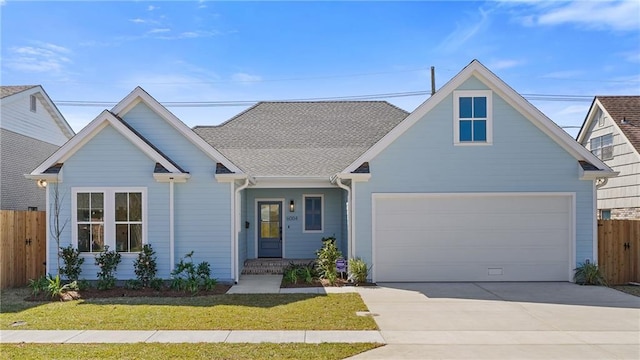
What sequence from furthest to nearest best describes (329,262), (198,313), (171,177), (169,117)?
(329,262) < (169,117) < (171,177) < (198,313)

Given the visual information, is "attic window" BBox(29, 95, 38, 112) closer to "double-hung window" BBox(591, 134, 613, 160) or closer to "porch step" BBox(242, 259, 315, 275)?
"porch step" BBox(242, 259, 315, 275)

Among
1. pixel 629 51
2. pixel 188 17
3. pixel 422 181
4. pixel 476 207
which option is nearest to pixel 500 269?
pixel 476 207

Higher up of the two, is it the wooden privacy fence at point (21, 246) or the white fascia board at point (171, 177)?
the white fascia board at point (171, 177)

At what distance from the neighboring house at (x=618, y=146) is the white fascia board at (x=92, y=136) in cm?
1507

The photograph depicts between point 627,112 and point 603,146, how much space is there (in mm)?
1524

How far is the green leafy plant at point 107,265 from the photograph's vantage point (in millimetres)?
11914

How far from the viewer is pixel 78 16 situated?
11875 millimetres

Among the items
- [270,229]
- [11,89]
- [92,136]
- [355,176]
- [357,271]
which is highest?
[11,89]

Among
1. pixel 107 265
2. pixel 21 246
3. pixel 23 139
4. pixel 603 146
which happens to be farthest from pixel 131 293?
pixel 603 146

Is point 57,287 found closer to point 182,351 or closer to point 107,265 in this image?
point 107,265

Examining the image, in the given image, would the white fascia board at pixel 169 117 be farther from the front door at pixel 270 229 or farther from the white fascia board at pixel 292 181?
the front door at pixel 270 229

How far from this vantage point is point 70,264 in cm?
1202

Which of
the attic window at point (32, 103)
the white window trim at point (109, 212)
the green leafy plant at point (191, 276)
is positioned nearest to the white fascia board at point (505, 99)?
the green leafy plant at point (191, 276)

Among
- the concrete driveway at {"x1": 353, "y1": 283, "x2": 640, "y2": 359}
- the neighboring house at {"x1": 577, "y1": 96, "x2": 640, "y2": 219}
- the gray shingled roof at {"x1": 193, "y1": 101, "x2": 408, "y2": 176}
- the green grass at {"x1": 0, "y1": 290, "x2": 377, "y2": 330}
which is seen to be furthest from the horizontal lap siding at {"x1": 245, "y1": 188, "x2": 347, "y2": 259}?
the neighboring house at {"x1": 577, "y1": 96, "x2": 640, "y2": 219}
